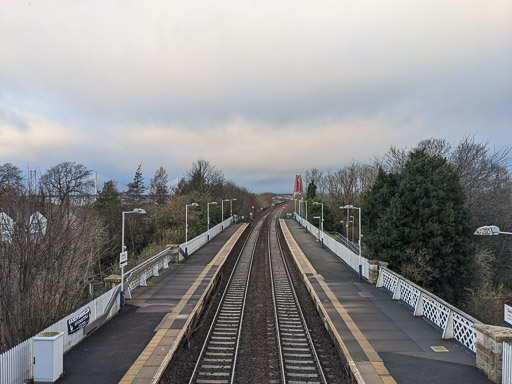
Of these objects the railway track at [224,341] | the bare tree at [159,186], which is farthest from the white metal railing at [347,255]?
the bare tree at [159,186]

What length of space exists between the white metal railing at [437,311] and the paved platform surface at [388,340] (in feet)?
0.82

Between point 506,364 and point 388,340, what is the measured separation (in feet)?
10.3

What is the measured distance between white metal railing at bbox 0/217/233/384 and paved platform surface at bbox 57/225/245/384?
28 cm

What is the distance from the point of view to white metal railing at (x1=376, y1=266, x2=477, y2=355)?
884 cm

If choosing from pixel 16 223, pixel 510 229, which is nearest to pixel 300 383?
pixel 16 223

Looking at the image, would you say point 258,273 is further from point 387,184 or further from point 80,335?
point 80,335

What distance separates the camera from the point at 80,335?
951 centimetres

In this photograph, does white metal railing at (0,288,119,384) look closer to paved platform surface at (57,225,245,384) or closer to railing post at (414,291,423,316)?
paved platform surface at (57,225,245,384)

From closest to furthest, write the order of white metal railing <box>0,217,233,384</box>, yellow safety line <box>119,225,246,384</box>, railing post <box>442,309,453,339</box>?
white metal railing <box>0,217,233,384</box> → yellow safety line <box>119,225,246,384</box> → railing post <box>442,309,453,339</box>

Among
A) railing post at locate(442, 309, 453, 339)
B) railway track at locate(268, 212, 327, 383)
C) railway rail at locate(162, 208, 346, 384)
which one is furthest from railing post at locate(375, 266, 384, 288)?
railing post at locate(442, 309, 453, 339)

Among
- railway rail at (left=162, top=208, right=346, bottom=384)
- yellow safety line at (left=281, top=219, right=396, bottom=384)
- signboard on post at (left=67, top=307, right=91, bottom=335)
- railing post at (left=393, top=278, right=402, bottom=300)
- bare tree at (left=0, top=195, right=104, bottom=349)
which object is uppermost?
bare tree at (left=0, top=195, right=104, bottom=349)

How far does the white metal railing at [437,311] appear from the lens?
29.0 feet

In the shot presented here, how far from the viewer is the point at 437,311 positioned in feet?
34.6

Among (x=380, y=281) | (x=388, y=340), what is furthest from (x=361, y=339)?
(x=380, y=281)
